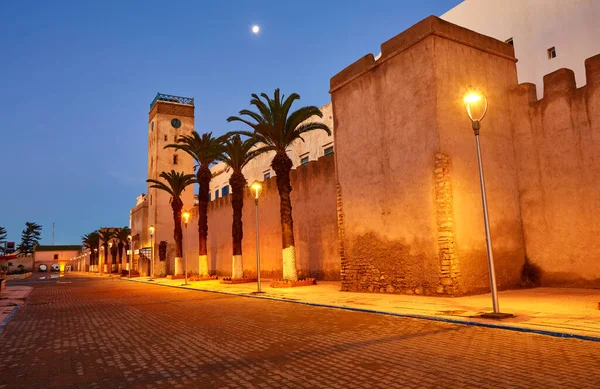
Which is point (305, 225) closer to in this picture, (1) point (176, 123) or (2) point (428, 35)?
(2) point (428, 35)

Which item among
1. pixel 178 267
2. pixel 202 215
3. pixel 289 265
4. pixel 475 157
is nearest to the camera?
pixel 475 157

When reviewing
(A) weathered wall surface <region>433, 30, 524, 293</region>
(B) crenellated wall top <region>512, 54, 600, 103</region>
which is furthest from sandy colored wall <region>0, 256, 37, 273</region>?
(B) crenellated wall top <region>512, 54, 600, 103</region>

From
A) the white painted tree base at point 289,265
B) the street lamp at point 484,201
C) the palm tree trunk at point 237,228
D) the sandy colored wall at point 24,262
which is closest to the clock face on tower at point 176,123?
the palm tree trunk at point 237,228

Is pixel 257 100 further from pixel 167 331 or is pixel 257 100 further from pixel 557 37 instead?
pixel 557 37

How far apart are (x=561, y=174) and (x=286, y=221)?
1192 centimetres

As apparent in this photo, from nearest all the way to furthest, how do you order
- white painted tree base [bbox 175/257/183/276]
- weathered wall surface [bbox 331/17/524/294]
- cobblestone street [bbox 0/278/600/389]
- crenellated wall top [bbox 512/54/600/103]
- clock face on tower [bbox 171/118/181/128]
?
cobblestone street [bbox 0/278/600/389], crenellated wall top [bbox 512/54/600/103], weathered wall surface [bbox 331/17/524/294], white painted tree base [bbox 175/257/183/276], clock face on tower [bbox 171/118/181/128]

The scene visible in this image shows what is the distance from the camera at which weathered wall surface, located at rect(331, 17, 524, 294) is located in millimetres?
13594

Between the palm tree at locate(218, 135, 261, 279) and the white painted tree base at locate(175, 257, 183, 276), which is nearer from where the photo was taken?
the palm tree at locate(218, 135, 261, 279)

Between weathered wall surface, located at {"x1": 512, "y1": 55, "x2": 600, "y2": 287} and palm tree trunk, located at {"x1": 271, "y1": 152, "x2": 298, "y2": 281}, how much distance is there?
1036 cm

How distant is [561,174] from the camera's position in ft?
47.0

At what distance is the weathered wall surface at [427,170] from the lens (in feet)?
44.6

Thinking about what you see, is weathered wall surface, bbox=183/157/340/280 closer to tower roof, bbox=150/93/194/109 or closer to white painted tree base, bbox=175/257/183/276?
white painted tree base, bbox=175/257/183/276

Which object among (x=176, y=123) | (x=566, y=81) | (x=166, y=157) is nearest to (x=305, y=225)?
(x=566, y=81)

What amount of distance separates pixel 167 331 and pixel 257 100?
1457cm
